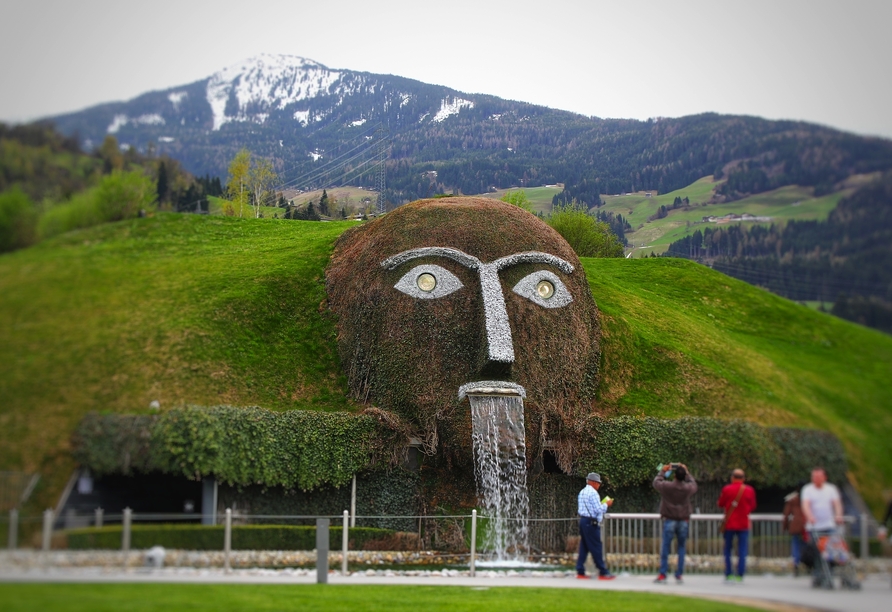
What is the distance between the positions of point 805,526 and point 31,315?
904 centimetres

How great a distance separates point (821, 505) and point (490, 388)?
933cm

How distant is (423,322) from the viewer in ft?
66.3

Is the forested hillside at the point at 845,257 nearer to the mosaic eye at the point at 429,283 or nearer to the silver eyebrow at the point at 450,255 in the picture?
the silver eyebrow at the point at 450,255

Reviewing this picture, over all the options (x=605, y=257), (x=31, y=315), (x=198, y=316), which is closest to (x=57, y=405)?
(x=31, y=315)

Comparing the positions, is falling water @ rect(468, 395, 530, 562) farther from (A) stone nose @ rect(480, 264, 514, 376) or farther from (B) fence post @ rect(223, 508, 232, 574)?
(B) fence post @ rect(223, 508, 232, 574)

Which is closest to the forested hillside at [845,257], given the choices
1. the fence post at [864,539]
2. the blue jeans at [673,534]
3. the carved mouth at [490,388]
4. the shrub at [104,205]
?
the fence post at [864,539]

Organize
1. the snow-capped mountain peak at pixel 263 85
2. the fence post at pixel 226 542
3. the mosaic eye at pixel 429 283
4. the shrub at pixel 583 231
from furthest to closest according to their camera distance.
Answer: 1. the shrub at pixel 583 231
2. the mosaic eye at pixel 429 283
3. the snow-capped mountain peak at pixel 263 85
4. the fence post at pixel 226 542

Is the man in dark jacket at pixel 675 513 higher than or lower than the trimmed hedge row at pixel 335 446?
lower

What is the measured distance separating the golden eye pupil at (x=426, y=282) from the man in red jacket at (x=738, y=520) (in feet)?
31.4

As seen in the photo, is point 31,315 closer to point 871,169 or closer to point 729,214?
point 871,169

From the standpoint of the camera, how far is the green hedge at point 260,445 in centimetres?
1611

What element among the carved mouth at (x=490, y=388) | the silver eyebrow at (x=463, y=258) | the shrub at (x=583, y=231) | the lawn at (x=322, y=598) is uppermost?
the shrub at (x=583, y=231)

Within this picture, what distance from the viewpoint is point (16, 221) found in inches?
381

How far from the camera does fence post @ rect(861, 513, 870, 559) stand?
32.7 feet
